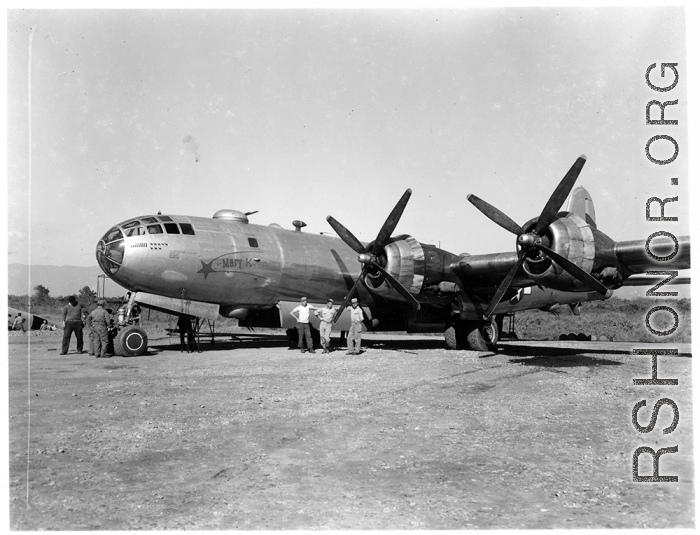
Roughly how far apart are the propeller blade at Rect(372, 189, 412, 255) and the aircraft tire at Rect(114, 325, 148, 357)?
275 inches

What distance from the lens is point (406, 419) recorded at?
7.14 meters

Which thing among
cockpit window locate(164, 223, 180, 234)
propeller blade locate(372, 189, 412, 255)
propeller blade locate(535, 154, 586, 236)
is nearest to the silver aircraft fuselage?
cockpit window locate(164, 223, 180, 234)

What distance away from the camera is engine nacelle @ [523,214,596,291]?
12156mm

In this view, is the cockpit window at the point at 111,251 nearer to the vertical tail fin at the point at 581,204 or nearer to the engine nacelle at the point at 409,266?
the engine nacelle at the point at 409,266

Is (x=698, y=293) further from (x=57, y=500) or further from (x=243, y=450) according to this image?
(x=57, y=500)

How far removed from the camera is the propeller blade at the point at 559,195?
→ 470 inches

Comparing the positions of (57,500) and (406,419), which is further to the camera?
(406,419)

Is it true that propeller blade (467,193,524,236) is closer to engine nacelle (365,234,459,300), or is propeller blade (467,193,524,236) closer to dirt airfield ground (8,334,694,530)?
engine nacelle (365,234,459,300)

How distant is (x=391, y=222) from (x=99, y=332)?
8516 millimetres

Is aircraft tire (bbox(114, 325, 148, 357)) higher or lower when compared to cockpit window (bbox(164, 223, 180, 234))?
lower

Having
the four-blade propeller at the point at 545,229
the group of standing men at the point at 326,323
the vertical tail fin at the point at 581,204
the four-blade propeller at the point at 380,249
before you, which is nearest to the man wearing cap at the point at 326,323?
the group of standing men at the point at 326,323

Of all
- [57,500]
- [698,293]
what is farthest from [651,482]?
[57,500]

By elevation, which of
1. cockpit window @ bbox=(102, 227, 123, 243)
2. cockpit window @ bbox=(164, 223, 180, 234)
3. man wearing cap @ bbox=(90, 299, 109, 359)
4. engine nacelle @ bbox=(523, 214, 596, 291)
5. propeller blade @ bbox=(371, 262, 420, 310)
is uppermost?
cockpit window @ bbox=(164, 223, 180, 234)

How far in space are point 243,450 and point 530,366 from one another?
8.79 m
